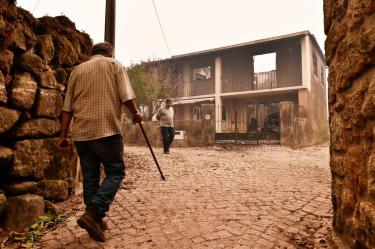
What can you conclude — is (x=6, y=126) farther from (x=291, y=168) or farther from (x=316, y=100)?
(x=316, y=100)

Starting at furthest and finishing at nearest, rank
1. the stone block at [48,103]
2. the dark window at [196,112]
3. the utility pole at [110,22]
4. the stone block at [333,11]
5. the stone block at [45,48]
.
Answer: the dark window at [196,112]
the utility pole at [110,22]
the stone block at [45,48]
the stone block at [48,103]
the stone block at [333,11]

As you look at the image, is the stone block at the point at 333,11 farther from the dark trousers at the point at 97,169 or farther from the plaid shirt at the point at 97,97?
the dark trousers at the point at 97,169

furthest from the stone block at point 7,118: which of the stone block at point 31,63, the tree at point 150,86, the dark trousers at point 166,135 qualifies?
the tree at point 150,86

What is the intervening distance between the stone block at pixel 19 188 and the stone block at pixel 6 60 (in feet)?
3.61

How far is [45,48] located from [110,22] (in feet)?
7.50

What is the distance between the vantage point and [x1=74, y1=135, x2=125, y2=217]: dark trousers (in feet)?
7.52

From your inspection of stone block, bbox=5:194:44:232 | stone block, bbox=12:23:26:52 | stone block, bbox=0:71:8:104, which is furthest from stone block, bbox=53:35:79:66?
stone block, bbox=5:194:44:232

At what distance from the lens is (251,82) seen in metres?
16.6

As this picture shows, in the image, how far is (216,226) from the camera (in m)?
2.58

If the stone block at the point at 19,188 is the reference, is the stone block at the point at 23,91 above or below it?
A: above

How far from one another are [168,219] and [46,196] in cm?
139

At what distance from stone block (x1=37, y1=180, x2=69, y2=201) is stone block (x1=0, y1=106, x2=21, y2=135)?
704 mm

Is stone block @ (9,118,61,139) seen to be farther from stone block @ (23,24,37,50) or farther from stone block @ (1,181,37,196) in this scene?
stone block @ (23,24,37,50)

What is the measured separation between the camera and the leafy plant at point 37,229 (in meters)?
2.36
